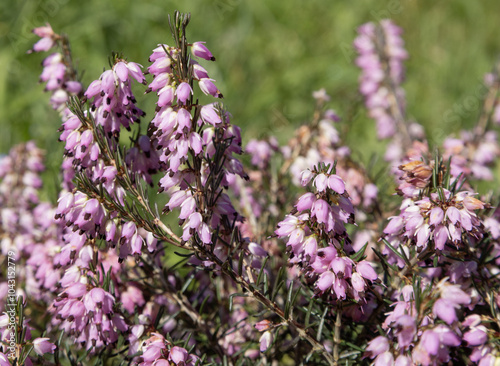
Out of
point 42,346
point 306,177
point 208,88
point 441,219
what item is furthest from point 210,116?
point 42,346

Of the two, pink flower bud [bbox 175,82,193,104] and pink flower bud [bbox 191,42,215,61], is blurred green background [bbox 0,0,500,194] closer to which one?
pink flower bud [bbox 191,42,215,61]

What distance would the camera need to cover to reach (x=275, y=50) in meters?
8.65

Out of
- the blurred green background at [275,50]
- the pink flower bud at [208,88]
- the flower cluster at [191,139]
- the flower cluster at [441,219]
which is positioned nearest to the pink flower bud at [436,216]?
the flower cluster at [441,219]

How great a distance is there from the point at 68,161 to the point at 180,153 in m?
0.81

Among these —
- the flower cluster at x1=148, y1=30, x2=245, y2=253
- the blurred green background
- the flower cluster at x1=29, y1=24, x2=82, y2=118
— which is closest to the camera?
the flower cluster at x1=148, y1=30, x2=245, y2=253

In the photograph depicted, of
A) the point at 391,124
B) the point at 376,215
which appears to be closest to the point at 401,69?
the point at 391,124

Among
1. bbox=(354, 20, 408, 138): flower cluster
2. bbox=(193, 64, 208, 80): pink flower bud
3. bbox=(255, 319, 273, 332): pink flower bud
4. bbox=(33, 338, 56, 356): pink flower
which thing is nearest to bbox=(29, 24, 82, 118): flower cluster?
bbox=(193, 64, 208, 80): pink flower bud

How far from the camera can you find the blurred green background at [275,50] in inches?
277

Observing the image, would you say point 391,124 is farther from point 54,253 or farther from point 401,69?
point 54,253

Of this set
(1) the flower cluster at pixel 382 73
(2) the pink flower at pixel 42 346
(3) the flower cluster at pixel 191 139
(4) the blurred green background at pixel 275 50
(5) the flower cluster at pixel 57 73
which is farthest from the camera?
(4) the blurred green background at pixel 275 50

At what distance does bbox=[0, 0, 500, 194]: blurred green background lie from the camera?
23.1 ft

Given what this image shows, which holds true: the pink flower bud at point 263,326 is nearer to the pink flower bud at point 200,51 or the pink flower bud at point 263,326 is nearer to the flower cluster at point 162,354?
the flower cluster at point 162,354

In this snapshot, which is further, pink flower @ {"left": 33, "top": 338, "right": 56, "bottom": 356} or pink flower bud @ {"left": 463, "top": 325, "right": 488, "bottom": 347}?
pink flower @ {"left": 33, "top": 338, "right": 56, "bottom": 356}

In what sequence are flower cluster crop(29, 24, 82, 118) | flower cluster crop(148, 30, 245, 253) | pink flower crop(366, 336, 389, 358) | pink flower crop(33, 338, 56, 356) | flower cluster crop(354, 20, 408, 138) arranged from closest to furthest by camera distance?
pink flower crop(366, 336, 389, 358) < flower cluster crop(148, 30, 245, 253) < pink flower crop(33, 338, 56, 356) < flower cluster crop(29, 24, 82, 118) < flower cluster crop(354, 20, 408, 138)
